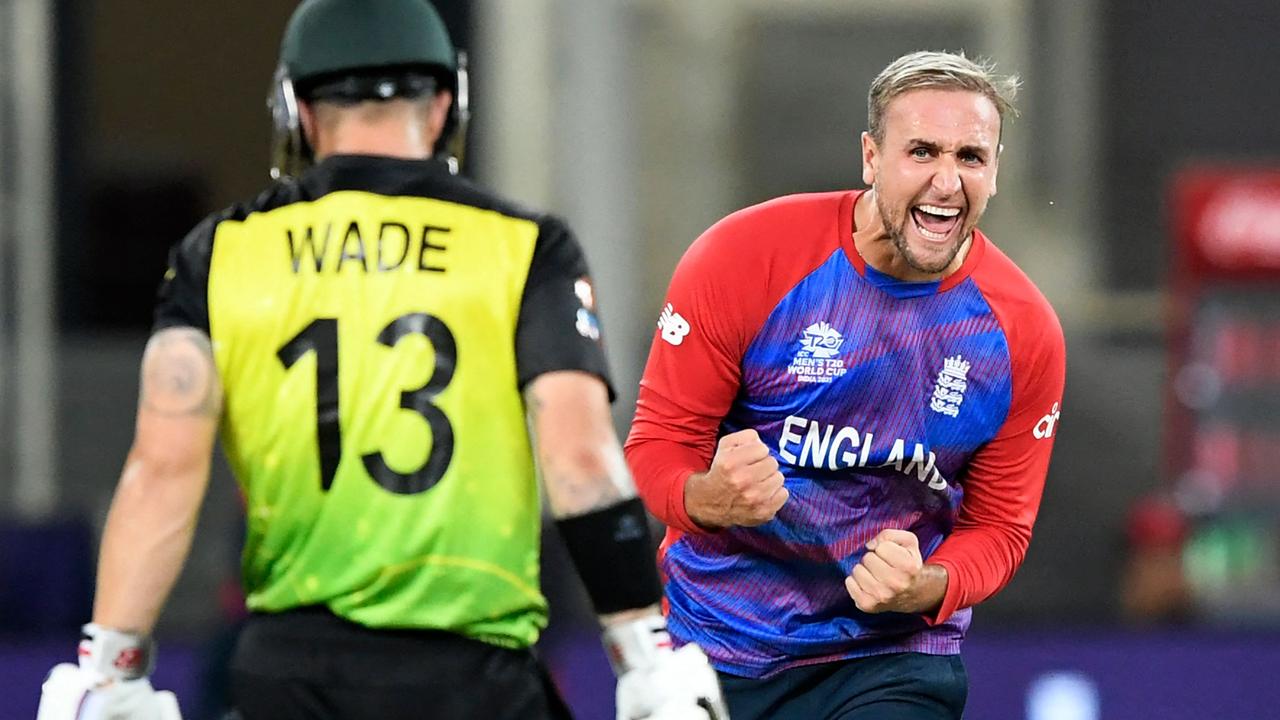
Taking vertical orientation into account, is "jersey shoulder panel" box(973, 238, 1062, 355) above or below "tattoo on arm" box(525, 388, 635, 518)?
above

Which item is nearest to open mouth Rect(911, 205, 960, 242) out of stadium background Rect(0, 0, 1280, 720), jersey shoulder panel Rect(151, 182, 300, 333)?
jersey shoulder panel Rect(151, 182, 300, 333)

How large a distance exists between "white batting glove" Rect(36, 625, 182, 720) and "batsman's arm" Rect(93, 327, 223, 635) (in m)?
0.03

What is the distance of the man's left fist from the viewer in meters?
3.79

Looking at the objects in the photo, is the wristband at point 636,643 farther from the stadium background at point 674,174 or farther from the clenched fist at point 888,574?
the stadium background at point 674,174

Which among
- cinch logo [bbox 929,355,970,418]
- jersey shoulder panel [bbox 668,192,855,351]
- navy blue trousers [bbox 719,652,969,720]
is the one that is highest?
jersey shoulder panel [bbox 668,192,855,351]

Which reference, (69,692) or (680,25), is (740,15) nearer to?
(680,25)

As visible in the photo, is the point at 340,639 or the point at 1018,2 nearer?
the point at 340,639

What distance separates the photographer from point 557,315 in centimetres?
329

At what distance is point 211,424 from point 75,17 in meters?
11.0

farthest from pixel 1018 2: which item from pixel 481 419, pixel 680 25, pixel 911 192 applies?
pixel 481 419

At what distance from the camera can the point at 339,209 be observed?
3342 millimetres

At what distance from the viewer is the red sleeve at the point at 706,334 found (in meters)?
4.01

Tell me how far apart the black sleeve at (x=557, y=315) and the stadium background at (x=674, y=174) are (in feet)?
17.7

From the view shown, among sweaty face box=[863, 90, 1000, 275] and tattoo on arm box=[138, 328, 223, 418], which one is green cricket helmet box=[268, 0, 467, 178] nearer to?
tattoo on arm box=[138, 328, 223, 418]
